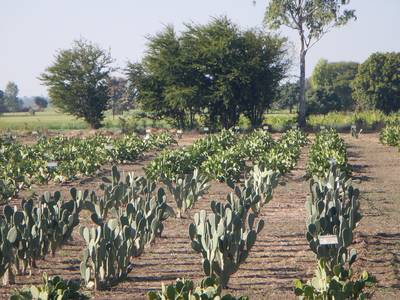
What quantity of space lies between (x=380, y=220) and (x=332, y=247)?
425cm

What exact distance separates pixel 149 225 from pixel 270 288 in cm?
228

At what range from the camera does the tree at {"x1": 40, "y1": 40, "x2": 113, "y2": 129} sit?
4322 cm

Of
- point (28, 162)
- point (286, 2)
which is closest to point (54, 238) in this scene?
point (28, 162)

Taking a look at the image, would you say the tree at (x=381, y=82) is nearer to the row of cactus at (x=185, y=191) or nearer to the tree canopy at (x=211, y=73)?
the tree canopy at (x=211, y=73)

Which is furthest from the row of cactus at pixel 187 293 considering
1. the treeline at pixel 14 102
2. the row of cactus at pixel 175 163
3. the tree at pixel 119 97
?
the treeline at pixel 14 102

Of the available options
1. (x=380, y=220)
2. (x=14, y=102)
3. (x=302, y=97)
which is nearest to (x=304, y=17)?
(x=302, y=97)

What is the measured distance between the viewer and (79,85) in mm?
43125

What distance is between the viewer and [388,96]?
52062 mm

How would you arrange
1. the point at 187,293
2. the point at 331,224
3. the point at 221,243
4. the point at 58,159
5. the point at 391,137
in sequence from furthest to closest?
the point at 391,137
the point at 58,159
the point at 331,224
the point at 221,243
the point at 187,293

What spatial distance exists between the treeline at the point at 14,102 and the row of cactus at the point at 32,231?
8891 centimetres

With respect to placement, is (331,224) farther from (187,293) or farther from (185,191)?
(185,191)

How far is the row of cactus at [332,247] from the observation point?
6.27m

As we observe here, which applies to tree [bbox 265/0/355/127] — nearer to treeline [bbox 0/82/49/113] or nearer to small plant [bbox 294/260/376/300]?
small plant [bbox 294/260/376/300]

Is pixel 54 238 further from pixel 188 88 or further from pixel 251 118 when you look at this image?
pixel 251 118
